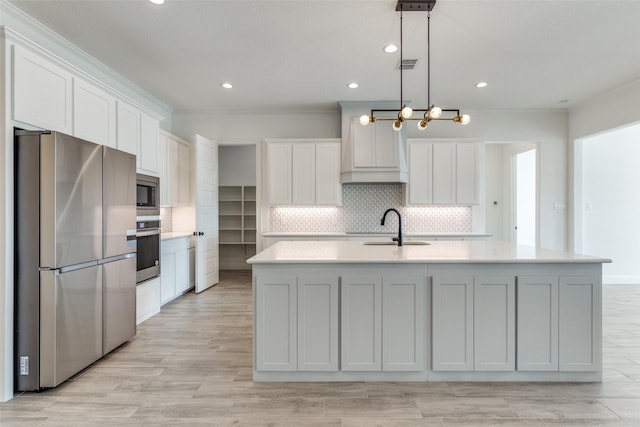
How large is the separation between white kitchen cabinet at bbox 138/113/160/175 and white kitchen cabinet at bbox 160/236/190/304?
3.18ft

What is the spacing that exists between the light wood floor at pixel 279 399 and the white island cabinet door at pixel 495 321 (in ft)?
0.61

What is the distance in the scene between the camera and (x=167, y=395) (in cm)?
216

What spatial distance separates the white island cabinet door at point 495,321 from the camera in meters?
2.26

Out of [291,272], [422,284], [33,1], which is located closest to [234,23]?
[33,1]

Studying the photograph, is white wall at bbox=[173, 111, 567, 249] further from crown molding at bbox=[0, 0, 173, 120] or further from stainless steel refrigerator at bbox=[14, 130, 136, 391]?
stainless steel refrigerator at bbox=[14, 130, 136, 391]

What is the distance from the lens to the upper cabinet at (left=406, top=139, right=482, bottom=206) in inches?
200

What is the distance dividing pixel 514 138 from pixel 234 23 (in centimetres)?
466

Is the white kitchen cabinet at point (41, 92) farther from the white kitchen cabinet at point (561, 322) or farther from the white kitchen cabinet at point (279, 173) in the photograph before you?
the white kitchen cabinet at point (561, 322)

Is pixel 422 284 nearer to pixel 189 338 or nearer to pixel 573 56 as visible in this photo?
pixel 189 338

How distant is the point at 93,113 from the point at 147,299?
6.62 feet

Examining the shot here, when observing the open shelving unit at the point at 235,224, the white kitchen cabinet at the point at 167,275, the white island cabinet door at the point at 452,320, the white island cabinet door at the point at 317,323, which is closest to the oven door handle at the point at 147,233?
the white kitchen cabinet at the point at 167,275

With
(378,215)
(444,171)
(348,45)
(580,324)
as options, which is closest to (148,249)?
(348,45)

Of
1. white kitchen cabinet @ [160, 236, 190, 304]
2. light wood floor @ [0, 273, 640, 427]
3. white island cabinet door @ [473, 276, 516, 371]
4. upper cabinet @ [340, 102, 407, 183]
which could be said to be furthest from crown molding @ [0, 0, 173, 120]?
white island cabinet door @ [473, 276, 516, 371]

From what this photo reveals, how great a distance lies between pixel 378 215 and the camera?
5398 millimetres
